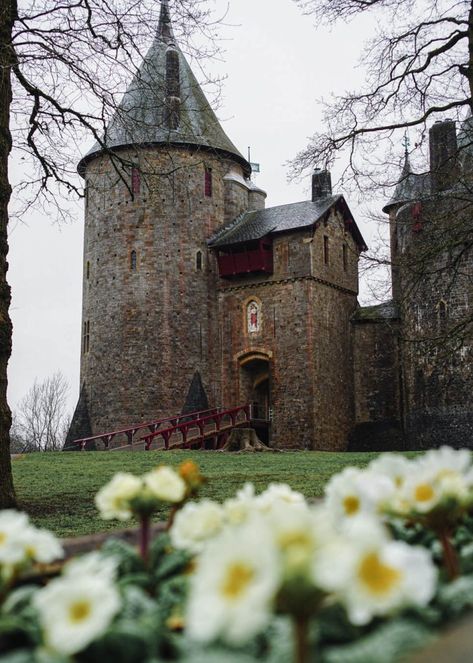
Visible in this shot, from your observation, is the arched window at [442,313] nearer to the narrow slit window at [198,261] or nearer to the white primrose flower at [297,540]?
the narrow slit window at [198,261]

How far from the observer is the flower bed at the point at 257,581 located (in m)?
1.46

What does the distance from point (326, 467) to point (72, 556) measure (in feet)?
48.6

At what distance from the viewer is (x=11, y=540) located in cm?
209

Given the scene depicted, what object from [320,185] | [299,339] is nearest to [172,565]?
[299,339]

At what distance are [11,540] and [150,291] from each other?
3219 cm

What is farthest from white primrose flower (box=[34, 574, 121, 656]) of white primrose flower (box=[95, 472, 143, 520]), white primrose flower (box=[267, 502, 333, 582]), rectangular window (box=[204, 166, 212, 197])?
rectangular window (box=[204, 166, 212, 197])

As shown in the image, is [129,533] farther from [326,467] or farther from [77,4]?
[326,467]

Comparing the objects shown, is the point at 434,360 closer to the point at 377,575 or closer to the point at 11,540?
the point at 11,540

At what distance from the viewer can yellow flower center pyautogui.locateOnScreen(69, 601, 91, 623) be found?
1622 millimetres

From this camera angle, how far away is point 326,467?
17281 millimetres

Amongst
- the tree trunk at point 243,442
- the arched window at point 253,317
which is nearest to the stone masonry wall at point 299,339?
the arched window at point 253,317

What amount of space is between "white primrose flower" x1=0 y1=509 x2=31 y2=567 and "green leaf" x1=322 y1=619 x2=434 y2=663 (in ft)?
2.74

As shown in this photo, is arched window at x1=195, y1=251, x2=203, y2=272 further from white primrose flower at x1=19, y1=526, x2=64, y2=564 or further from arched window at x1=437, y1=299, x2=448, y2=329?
white primrose flower at x1=19, y1=526, x2=64, y2=564

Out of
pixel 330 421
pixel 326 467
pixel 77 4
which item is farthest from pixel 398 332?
pixel 77 4
